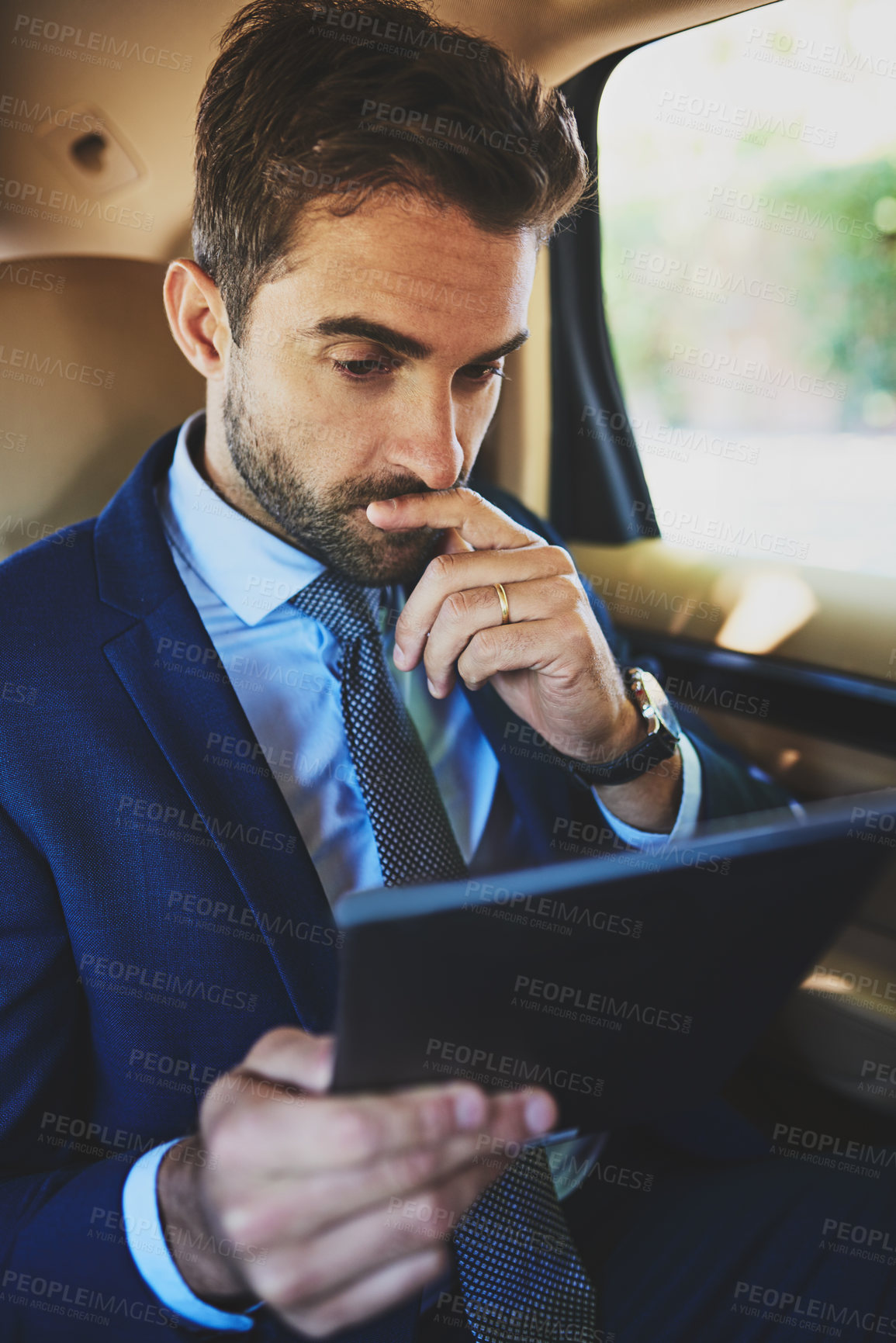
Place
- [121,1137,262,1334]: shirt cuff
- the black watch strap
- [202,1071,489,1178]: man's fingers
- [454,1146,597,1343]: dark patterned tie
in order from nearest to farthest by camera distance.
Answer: [202,1071,489,1178]: man's fingers
[121,1137,262,1334]: shirt cuff
[454,1146,597,1343]: dark patterned tie
the black watch strap

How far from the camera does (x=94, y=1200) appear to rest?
0.85 metres

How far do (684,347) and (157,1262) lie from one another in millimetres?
1930

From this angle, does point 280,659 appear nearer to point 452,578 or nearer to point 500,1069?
point 452,578

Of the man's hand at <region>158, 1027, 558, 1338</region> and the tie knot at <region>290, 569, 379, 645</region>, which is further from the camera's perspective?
the tie knot at <region>290, 569, 379, 645</region>

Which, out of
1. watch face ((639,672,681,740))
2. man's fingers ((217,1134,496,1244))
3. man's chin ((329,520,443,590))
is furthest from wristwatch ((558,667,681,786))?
man's fingers ((217,1134,496,1244))

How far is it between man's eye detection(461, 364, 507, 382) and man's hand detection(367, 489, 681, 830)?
16cm

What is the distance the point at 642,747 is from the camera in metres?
1.34

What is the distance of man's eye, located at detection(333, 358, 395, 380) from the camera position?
113 centimetres

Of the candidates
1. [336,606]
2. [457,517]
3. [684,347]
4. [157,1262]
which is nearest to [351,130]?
[457,517]

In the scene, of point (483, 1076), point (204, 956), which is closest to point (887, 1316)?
point (483, 1076)

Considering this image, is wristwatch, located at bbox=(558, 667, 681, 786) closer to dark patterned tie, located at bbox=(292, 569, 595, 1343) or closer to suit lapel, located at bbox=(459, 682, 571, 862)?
suit lapel, located at bbox=(459, 682, 571, 862)

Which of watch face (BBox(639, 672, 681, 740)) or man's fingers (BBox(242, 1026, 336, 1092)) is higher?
man's fingers (BBox(242, 1026, 336, 1092))

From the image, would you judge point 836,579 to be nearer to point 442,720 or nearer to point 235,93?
point 442,720

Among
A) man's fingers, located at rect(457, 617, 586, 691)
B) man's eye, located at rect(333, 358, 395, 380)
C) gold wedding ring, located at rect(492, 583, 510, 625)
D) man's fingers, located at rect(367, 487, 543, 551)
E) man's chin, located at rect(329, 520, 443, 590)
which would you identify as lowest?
man's fingers, located at rect(457, 617, 586, 691)
